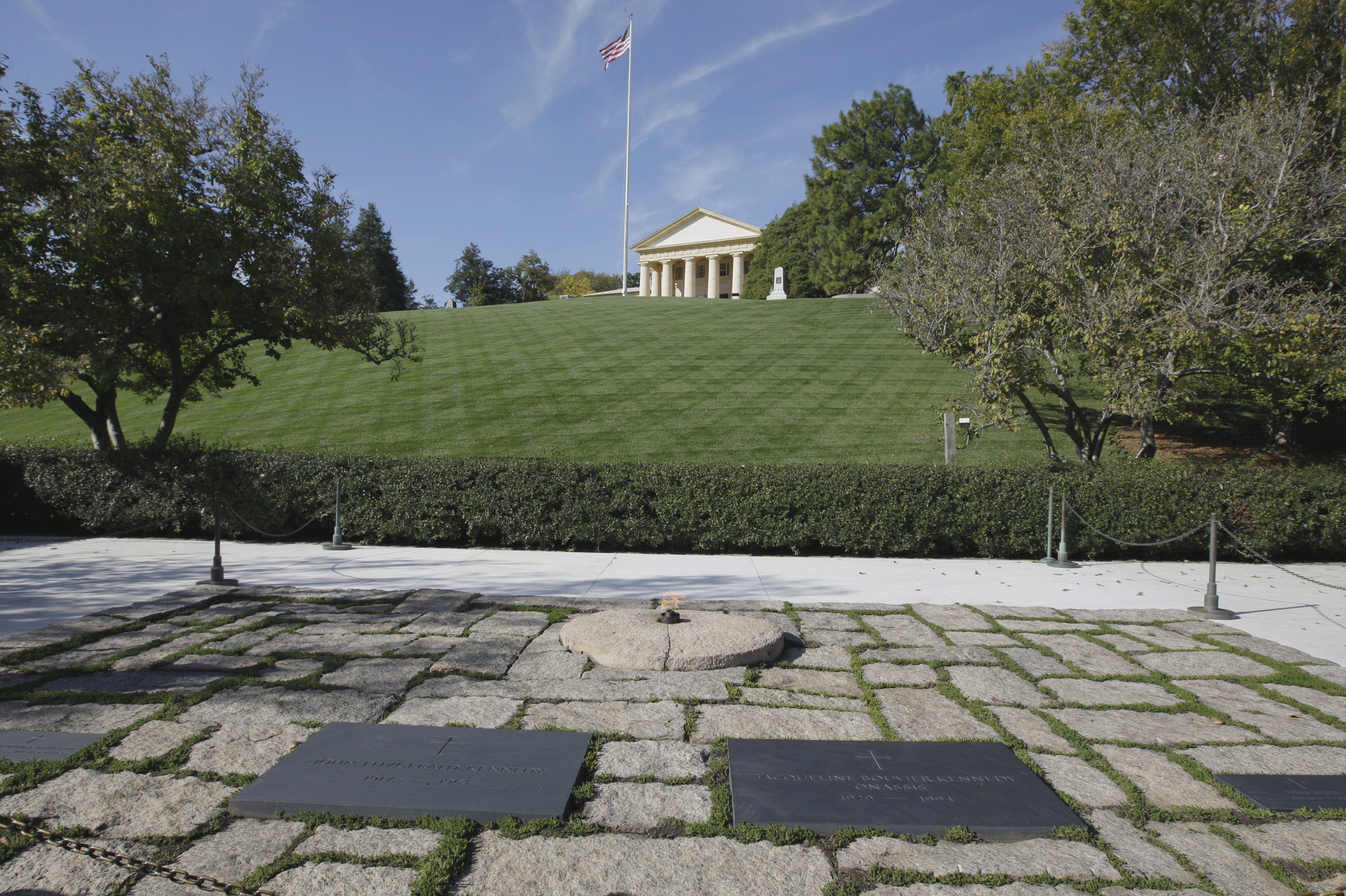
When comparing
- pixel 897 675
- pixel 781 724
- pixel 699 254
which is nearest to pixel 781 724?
pixel 781 724

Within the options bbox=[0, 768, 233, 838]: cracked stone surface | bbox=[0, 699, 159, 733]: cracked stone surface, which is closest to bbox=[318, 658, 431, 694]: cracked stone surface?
bbox=[0, 699, 159, 733]: cracked stone surface

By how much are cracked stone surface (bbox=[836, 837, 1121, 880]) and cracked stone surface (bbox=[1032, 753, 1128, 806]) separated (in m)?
0.51

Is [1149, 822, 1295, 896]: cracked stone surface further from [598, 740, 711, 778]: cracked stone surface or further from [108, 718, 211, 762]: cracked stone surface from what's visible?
[108, 718, 211, 762]: cracked stone surface

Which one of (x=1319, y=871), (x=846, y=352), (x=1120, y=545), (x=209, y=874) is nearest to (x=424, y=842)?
(x=209, y=874)

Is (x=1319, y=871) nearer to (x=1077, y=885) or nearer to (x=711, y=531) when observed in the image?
(x=1077, y=885)

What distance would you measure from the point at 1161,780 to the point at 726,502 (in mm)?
7354

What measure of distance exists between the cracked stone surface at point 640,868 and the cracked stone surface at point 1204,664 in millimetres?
4248

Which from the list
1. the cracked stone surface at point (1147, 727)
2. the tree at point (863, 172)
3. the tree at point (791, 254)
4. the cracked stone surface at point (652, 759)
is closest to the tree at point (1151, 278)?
the cracked stone surface at point (1147, 727)

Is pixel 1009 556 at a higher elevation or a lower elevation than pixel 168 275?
lower

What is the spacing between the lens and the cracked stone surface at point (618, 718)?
14.4 ft

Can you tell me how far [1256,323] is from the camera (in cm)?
1050

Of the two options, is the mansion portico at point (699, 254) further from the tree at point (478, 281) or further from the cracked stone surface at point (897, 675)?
the cracked stone surface at point (897, 675)

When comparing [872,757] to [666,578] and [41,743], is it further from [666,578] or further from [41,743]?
[666,578]

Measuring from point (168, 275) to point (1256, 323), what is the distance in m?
17.2
